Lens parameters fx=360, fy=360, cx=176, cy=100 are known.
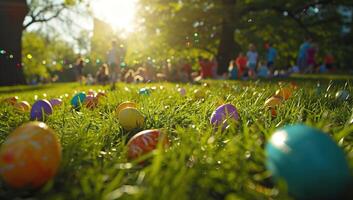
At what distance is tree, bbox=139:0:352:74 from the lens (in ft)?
60.6

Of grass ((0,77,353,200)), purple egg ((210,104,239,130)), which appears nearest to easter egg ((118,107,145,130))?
grass ((0,77,353,200))

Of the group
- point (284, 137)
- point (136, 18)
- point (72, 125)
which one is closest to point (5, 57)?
point (136, 18)

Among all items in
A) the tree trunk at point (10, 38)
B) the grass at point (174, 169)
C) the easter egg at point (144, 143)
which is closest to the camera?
the grass at point (174, 169)

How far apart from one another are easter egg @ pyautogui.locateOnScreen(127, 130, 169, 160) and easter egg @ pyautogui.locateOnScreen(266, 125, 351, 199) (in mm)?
880

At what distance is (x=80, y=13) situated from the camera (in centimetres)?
2909

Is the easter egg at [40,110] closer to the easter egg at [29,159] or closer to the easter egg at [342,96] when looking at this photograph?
the easter egg at [29,159]

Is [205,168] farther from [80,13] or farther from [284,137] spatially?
[80,13]

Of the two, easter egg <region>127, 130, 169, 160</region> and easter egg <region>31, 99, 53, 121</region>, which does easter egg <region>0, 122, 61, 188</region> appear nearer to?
easter egg <region>127, 130, 169, 160</region>

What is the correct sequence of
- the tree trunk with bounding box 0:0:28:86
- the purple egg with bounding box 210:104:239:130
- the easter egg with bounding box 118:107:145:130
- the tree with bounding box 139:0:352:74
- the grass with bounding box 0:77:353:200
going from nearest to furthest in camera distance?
the grass with bounding box 0:77:353:200
the purple egg with bounding box 210:104:239:130
the easter egg with bounding box 118:107:145:130
the tree trunk with bounding box 0:0:28:86
the tree with bounding box 139:0:352:74

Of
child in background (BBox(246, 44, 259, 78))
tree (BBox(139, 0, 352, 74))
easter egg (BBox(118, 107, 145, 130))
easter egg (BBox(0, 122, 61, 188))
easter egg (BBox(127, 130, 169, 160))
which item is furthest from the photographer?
tree (BBox(139, 0, 352, 74))

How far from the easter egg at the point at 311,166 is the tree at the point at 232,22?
1505 cm

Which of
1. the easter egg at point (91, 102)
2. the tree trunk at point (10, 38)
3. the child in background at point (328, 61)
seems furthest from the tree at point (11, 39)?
the child in background at point (328, 61)

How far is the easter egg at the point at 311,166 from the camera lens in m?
1.60

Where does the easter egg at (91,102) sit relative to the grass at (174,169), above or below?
above
